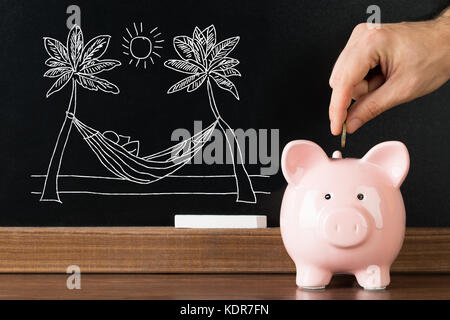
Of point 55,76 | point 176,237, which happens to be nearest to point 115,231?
point 176,237

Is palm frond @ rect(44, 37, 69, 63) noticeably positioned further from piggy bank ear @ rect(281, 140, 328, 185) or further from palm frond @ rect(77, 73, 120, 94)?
piggy bank ear @ rect(281, 140, 328, 185)

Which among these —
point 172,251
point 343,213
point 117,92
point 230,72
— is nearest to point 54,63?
point 117,92

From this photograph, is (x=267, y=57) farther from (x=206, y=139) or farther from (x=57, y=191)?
(x=57, y=191)

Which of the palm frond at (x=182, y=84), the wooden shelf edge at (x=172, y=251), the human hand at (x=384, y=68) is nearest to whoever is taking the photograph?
the human hand at (x=384, y=68)

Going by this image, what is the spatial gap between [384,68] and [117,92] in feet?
1.87

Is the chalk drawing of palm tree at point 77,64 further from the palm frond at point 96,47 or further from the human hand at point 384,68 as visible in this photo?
the human hand at point 384,68

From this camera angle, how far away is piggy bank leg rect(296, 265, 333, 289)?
979mm

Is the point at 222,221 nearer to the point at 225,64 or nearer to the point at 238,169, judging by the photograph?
Answer: the point at 238,169

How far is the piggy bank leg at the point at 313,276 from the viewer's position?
979 mm

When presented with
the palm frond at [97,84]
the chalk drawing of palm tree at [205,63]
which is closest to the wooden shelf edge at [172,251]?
the chalk drawing of palm tree at [205,63]

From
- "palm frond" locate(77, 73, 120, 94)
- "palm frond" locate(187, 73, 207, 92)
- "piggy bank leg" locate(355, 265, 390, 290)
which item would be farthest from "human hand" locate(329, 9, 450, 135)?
"palm frond" locate(77, 73, 120, 94)

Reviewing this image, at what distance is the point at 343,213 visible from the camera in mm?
916

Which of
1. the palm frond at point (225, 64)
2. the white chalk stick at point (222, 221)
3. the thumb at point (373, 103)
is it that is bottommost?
the white chalk stick at point (222, 221)

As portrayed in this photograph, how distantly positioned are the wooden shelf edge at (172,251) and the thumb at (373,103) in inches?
11.1
